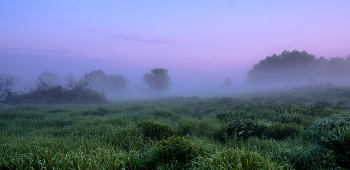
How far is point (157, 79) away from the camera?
56.6m

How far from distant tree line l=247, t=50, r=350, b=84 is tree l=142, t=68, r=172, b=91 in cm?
3267

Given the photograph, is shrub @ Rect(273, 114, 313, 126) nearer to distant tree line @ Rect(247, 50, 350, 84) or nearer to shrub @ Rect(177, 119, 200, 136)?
shrub @ Rect(177, 119, 200, 136)

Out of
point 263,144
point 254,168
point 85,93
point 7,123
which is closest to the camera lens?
point 254,168

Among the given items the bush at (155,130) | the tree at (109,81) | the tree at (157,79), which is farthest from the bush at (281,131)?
the tree at (109,81)

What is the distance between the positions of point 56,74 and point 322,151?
100 metres

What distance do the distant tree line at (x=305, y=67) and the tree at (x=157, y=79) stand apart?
107ft

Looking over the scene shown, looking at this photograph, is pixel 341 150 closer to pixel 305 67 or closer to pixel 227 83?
pixel 305 67

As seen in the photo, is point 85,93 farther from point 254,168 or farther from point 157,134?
point 254,168

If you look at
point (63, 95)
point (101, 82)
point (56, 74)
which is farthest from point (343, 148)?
point (56, 74)

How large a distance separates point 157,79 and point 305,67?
42.5 m

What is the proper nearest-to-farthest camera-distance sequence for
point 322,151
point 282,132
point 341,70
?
1. point 322,151
2. point 282,132
3. point 341,70

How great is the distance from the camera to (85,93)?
1033 inches

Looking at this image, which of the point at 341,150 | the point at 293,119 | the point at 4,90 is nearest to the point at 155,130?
the point at 341,150

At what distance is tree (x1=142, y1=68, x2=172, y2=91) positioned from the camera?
56156mm
